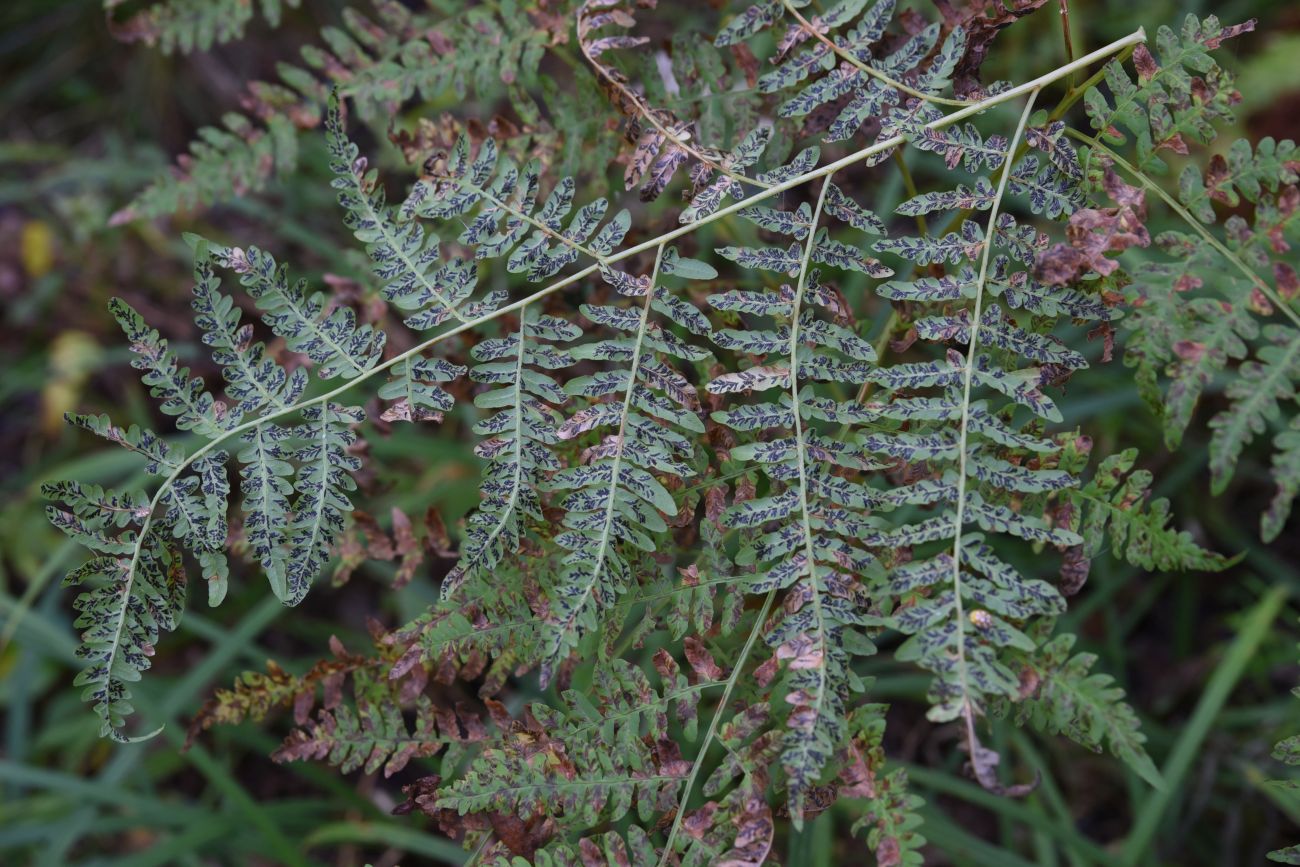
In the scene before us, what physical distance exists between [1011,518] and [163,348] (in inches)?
35.7

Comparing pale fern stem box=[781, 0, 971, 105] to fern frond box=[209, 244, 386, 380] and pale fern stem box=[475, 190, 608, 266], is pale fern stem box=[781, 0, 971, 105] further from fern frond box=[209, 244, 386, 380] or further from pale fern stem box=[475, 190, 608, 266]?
fern frond box=[209, 244, 386, 380]

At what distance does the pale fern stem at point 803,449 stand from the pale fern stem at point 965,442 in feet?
0.42

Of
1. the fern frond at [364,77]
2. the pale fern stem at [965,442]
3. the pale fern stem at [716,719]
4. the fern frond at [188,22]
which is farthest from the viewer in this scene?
the fern frond at [188,22]

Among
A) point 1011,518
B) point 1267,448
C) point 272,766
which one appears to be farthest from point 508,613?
point 1267,448

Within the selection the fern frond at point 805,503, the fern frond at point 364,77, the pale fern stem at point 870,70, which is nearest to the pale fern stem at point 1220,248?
the pale fern stem at point 870,70

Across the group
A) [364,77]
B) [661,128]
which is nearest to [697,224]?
[661,128]

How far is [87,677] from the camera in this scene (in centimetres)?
98

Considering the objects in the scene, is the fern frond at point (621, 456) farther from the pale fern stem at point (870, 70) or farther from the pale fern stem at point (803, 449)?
the pale fern stem at point (870, 70)

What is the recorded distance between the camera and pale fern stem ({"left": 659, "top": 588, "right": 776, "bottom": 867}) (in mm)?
1002

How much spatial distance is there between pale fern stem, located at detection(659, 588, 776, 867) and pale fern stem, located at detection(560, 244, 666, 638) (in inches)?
7.4

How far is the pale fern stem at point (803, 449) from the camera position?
936 mm

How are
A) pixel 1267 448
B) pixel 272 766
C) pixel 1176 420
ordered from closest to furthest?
pixel 1176 420, pixel 1267 448, pixel 272 766

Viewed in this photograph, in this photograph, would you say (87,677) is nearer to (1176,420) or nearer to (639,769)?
(639,769)

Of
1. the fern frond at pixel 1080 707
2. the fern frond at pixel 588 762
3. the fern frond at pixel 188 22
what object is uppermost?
the fern frond at pixel 188 22
